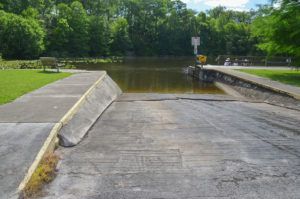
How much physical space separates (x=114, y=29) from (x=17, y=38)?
104ft

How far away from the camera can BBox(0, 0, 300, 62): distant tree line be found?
2340 inches

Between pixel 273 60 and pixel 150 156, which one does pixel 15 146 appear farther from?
pixel 273 60

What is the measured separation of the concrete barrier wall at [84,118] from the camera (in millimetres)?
7801

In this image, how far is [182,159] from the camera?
707 centimetres

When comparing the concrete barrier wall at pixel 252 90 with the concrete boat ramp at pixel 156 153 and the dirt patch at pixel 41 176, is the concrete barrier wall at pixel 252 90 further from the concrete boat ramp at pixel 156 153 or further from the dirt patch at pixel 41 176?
the dirt patch at pixel 41 176

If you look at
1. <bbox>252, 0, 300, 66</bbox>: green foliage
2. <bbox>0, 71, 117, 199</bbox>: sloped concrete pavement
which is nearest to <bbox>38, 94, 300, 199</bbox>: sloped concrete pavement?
<bbox>0, 71, 117, 199</bbox>: sloped concrete pavement

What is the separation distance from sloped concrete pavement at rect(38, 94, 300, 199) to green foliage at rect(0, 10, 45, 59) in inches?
1995

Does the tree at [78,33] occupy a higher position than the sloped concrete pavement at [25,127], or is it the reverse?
the tree at [78,33]

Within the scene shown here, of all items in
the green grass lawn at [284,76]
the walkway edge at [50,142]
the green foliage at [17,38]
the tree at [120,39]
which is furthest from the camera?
the tree at [120,39]

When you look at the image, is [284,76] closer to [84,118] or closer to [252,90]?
[252,90]

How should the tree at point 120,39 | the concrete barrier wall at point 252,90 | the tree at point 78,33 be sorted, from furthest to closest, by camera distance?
1. the tree at point 120,39
2. the tree at point 78,33
3. the concrete barrier wall at point 252,90

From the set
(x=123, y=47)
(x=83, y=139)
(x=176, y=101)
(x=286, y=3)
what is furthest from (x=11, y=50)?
(x=83, y=139)

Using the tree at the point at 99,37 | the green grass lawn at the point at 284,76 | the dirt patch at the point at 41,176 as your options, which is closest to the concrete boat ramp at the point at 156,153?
the dirt patch at the point at 41,176

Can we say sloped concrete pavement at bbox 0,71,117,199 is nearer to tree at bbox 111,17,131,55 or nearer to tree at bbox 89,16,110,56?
tree at bbox 89,16,110,56
